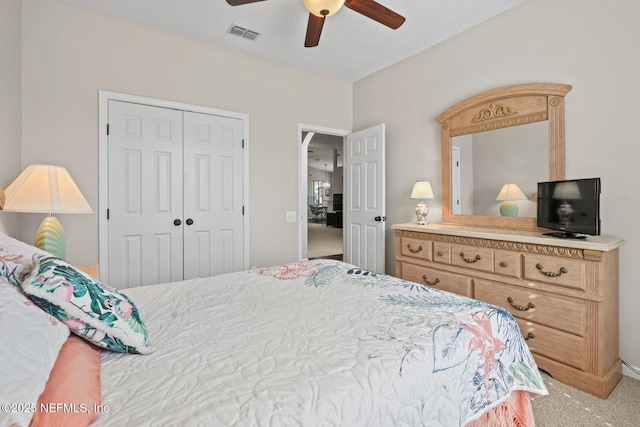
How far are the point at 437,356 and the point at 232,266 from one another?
2.84 meters

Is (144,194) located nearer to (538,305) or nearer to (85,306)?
(85,306)

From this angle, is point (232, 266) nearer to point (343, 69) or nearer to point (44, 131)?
point (44, 131)

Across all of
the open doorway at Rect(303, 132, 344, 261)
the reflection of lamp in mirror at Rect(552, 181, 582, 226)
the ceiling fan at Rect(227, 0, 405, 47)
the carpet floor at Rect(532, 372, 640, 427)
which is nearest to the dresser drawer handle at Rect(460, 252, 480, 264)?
the reflection of lamp in mirror at Rect(552, 181, 582, 226)

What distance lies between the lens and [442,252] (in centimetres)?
278

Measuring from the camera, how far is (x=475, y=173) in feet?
9.86

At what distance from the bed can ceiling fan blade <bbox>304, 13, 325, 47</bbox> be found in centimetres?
194

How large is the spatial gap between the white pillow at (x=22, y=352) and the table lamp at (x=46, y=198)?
1455mm

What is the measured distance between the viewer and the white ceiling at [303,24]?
267 centimetres

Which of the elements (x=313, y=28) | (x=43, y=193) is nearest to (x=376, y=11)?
(x=313, y=28)

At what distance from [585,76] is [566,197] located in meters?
0.96

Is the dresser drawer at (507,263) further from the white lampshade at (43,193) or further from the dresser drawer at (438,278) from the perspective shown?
the white lampshade at (43,193)

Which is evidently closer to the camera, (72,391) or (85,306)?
(72,391)

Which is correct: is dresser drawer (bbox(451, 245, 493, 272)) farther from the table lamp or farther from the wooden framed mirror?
the table lamp

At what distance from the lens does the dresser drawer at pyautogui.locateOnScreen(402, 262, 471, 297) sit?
2.60 metres
